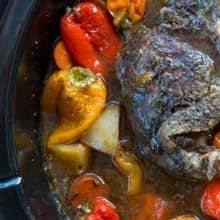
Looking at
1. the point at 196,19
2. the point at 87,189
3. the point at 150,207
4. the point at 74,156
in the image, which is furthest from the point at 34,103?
the point at 196,19

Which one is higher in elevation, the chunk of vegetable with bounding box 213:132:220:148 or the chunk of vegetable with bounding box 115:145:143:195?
the chunk of vegetable with bounding box 213:132:220:148

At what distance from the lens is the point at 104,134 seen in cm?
263

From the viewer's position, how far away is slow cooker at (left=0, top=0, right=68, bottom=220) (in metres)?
2.36

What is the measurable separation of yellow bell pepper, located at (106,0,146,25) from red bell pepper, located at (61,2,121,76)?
4cm

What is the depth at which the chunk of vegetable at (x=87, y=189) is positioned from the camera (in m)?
2.68

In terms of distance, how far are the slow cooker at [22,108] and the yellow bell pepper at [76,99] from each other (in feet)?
0.40

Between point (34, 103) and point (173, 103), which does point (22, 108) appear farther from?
point (173, 103)

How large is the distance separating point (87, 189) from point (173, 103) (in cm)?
54

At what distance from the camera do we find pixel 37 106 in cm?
276

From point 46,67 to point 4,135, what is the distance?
0.56m

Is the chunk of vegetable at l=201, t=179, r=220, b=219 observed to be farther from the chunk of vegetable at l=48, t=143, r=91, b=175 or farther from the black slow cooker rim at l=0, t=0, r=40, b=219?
the black slow cooker rim at l=0, t=0, r=40, b=219

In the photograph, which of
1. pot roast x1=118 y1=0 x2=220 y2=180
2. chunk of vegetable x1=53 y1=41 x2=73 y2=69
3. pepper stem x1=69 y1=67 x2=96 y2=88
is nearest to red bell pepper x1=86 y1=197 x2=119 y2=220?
pot roast x1=118 y1=0 x2=220 y2=180

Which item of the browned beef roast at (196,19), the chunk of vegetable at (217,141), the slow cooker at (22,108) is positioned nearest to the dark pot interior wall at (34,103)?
the slow cooker at (22,108)

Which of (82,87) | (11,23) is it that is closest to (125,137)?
(82,87)
